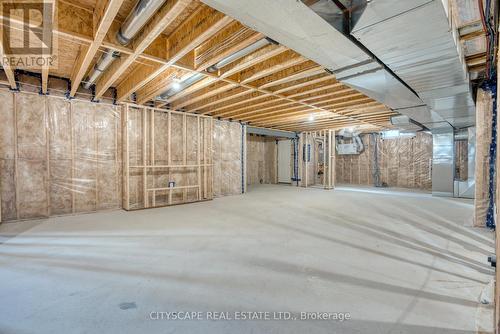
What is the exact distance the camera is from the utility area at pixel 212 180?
1646mm

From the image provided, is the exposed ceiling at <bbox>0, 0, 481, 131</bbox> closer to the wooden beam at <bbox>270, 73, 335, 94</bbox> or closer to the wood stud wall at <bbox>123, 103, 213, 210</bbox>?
the wooden beam at <bbox>270, 73, 335, 94</bbox>

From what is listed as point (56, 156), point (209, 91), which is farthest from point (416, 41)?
point (56, 156)

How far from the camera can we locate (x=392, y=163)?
382 inches

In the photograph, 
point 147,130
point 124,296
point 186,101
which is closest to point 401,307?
point 124,296

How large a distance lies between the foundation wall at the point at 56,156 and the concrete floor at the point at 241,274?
64 cm

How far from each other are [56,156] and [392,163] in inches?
431

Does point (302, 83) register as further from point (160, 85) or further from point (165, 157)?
point (165, 157)

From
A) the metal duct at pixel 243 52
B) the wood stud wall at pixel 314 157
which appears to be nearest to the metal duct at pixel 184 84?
the metal duct at pixel 243 52

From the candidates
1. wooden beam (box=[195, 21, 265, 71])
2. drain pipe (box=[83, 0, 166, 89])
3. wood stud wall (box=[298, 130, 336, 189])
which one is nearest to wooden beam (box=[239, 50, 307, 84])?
wooden beam (box=[195, 21, 265, 71])

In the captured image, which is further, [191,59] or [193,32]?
[191,59]

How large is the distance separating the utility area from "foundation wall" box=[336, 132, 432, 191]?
260 cm

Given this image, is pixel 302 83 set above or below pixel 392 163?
above

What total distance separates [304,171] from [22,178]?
8.53 m

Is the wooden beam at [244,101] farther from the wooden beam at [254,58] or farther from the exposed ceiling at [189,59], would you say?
the wooden beam at [254,58]
